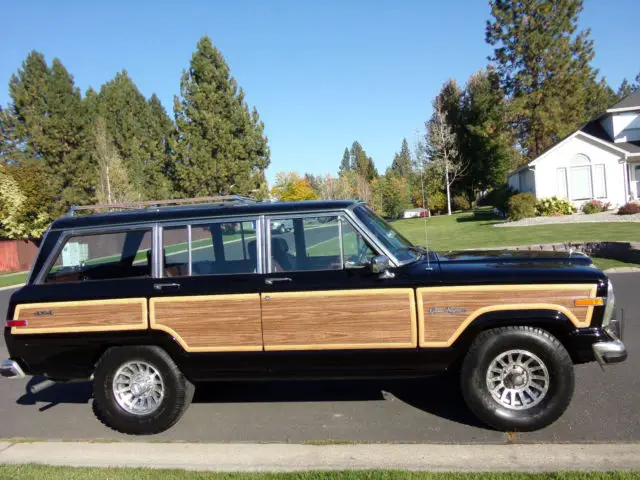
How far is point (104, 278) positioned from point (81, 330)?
0.53 metres

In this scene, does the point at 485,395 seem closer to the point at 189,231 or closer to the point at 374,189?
the point at 189,231

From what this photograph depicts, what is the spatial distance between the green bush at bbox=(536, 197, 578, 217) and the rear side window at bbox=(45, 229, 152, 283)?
28772 millimetres

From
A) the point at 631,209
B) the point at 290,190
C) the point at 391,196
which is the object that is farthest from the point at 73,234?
the point at 391,196

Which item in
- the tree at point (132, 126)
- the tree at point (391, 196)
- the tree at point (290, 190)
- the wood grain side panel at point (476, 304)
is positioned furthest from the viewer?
the tree at point (290, 190)

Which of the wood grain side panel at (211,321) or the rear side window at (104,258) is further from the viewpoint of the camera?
the rear side window at (104,258)

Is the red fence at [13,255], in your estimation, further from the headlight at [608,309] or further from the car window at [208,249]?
the headlight at [608,309]

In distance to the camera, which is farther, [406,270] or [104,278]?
[104,278]

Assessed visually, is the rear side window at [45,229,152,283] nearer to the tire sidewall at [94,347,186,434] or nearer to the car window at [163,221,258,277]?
the car window at [163,221,258,277]

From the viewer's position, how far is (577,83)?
4444 cm

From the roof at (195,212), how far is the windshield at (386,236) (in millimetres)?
151

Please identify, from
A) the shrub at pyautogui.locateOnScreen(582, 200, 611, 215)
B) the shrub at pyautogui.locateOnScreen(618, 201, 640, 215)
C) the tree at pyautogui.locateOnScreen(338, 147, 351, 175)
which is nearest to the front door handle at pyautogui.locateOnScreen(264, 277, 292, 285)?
the shrub at pyautogui.locateOnScreen(618, 201, 640, 215)

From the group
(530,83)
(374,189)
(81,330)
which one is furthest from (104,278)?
(374,189)

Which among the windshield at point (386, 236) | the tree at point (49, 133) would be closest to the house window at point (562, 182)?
the windshield at point (386, 236)

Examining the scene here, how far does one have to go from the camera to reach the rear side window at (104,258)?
5246mm
